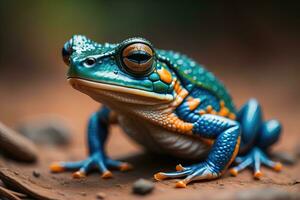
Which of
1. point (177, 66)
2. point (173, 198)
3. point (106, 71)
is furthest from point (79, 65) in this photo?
point (173, 198)

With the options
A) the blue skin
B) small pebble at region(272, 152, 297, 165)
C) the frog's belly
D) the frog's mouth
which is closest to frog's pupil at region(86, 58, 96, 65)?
the frog's mouth

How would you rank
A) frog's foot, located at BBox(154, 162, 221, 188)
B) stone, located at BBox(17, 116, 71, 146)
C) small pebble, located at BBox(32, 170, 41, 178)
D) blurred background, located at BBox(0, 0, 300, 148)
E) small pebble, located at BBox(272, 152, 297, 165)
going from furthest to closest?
blurred background, located at BBox(0, 0, 300, 148) < stone, located at BBox(17, 116, 71, 146) < small pebble, located at BBox(272, 152, 297, 165) < small pebble, located at BBox(32, 170, 41, 178) < frog's foot, located at BBox(154, 162, 221, 188)

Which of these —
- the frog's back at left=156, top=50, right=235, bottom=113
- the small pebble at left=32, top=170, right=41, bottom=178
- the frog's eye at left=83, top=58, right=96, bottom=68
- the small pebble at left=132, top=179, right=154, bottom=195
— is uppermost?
the frog's back at left=156, top=50, right=235, bottom=113

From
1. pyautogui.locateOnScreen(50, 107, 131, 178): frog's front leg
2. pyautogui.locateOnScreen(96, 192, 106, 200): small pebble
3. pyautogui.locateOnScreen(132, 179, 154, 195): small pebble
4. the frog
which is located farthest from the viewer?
pyautogui.locateOnScreen(50, 107, 131, 178): frog's front leg

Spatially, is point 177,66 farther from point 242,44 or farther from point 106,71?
point 242,44

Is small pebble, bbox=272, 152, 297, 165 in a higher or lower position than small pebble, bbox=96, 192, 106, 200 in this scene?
higher

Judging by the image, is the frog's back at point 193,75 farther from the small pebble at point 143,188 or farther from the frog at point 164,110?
the small pebble at point 143,188

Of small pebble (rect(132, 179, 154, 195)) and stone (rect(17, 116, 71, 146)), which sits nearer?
small pebble (rect(132, 179, 154, 195))

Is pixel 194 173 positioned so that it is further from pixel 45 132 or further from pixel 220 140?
pixel 45 132

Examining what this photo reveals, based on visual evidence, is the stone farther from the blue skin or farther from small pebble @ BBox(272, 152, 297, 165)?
small pebble @ BBox(272, 152, 297, 165)

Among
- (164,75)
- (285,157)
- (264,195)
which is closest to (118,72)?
(164,75)
